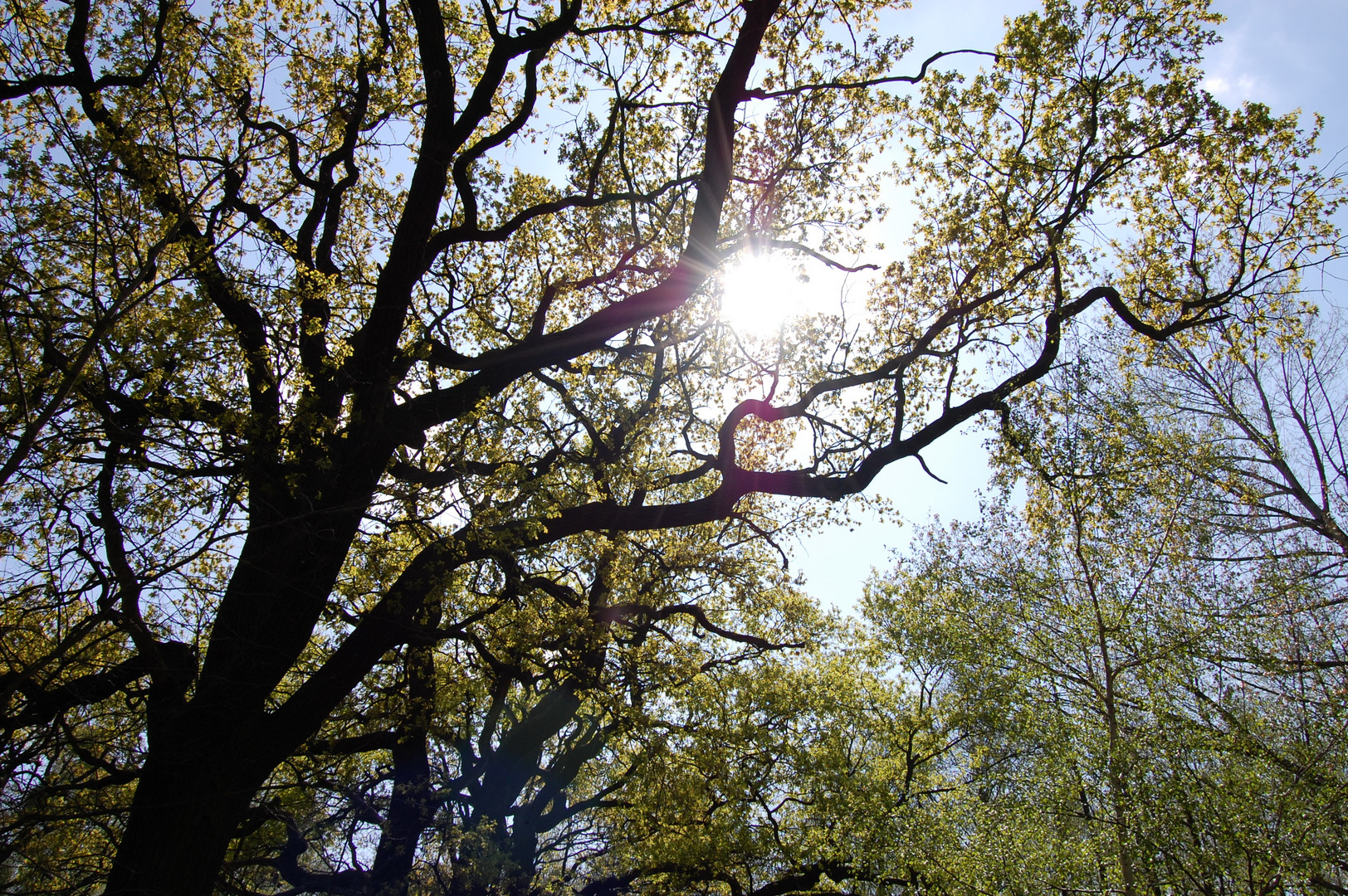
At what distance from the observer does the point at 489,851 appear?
9.58 meters

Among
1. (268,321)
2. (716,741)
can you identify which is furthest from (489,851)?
(268,321)

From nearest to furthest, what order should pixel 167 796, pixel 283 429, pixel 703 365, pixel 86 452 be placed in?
pixel 167 796 < pixel 283 429 < pixel 86 452 < pixel 703 365

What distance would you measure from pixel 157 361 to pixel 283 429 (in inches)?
45.3

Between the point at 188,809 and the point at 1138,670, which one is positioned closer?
the point at 188,809

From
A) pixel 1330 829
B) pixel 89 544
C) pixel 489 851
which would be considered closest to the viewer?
pixel 89 544

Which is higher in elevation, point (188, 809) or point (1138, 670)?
Result: point (1138, 670)

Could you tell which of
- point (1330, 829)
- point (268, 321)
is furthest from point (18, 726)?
point (1330, 829)

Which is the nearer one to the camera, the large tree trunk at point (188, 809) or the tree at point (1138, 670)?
the large tree trunk at point (188, 809)

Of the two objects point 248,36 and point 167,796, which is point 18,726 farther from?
point 248,36

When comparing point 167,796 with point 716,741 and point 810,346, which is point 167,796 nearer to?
point 716,741

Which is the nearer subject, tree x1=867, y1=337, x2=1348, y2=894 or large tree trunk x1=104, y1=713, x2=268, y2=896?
large tree trunk x1=104, y1=713, x2=268, y2=896

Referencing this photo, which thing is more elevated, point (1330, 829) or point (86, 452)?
point (86, 452)

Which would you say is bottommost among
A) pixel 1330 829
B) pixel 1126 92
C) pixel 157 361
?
pixel 1330 829

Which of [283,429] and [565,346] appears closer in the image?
[283,429]
